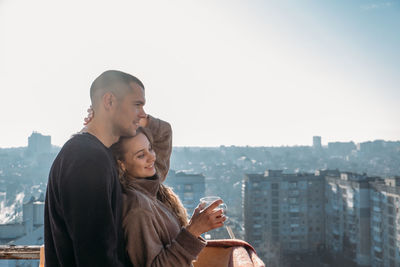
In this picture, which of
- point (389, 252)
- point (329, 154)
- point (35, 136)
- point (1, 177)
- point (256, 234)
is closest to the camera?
point (389, 252)

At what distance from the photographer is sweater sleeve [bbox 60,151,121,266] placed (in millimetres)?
955

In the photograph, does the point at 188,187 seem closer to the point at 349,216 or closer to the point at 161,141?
A: the point at 349,216

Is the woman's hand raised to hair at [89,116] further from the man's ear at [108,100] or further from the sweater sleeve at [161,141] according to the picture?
the sweater sleeve at [161,141]

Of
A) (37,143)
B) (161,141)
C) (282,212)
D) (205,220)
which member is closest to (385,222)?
(282,212)

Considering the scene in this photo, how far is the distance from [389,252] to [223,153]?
4961cm

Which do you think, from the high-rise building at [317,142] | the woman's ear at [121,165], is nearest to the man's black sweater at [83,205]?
the woman's ear at [121,165]

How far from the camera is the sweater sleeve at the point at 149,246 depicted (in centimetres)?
117

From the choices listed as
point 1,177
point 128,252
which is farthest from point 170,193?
point 1,177

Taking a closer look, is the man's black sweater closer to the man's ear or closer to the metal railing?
the man's ear

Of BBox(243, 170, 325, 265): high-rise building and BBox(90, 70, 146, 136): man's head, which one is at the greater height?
BBox(90, 70, 146, 136): man's head

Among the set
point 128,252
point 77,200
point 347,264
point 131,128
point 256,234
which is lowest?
point 347,264

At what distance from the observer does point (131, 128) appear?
124 centimetres

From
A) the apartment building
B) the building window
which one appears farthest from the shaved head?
the building window

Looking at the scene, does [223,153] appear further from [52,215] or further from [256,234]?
[52,215]
